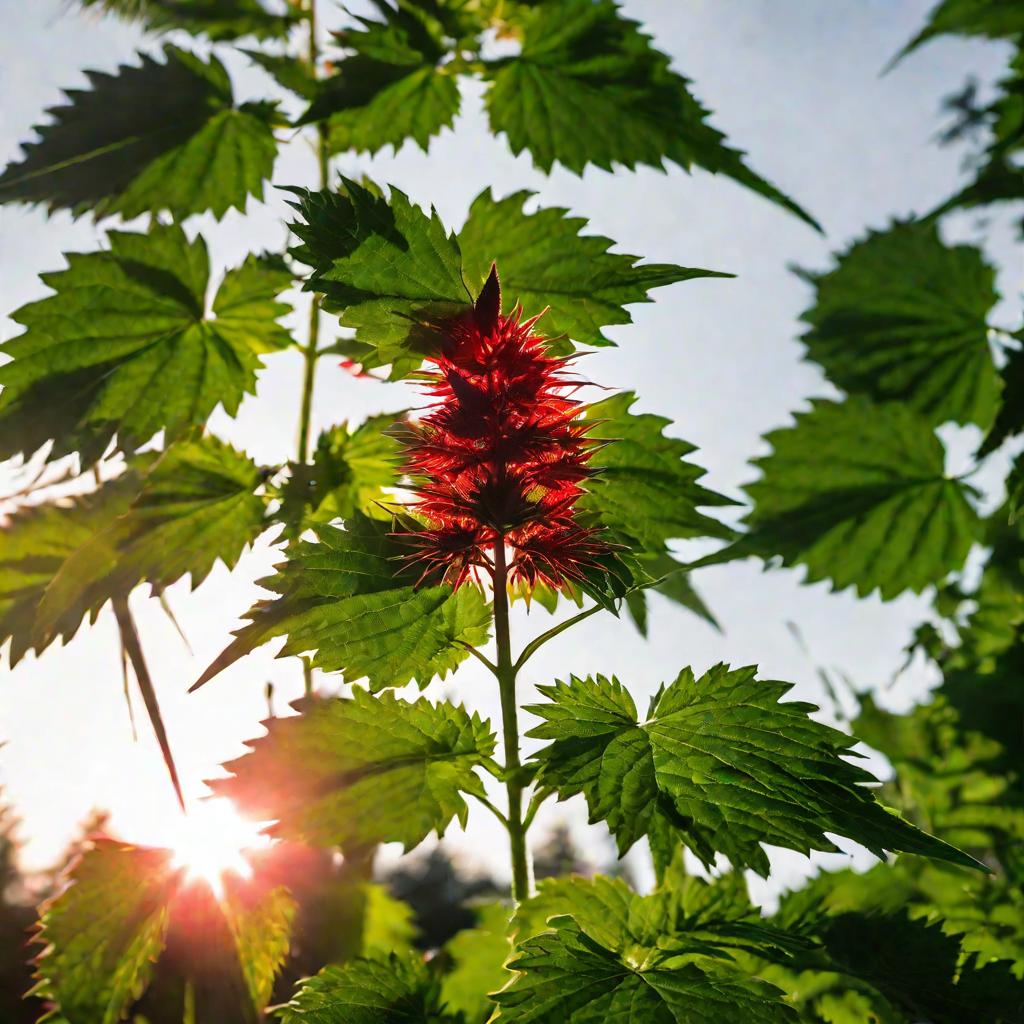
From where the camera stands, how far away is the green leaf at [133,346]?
0.81 metres

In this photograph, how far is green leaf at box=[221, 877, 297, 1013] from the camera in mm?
795

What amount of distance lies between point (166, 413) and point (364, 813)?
480mm

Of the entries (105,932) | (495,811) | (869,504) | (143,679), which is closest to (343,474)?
(143,679)

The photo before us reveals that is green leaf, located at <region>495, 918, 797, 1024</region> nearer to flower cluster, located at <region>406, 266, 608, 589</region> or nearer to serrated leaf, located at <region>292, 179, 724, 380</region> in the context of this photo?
flower cluster, located at <region>406, 266, 608, 589</region>

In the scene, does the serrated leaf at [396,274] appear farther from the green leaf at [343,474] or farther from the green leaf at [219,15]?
the green leaf at [219,15]

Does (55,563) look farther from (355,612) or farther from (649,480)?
(649,480)

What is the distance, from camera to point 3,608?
89 cm

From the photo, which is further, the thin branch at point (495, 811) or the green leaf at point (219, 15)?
the green leaf at point (219, 15)

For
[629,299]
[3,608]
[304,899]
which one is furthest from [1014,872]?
[3,608]

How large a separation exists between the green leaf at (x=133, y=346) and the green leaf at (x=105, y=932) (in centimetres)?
38

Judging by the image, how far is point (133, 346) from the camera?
89cm

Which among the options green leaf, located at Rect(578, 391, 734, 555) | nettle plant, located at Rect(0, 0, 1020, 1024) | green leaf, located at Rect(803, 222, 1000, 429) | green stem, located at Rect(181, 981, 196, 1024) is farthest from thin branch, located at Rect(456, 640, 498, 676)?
green leaf, located at Rect(803, 222, 1000, 429)

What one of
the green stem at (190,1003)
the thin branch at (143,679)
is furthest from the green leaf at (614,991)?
the green stem at (190,1003)

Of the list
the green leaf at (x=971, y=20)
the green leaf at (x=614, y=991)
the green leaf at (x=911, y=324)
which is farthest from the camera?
the green leaf at (x=911, y=324)
